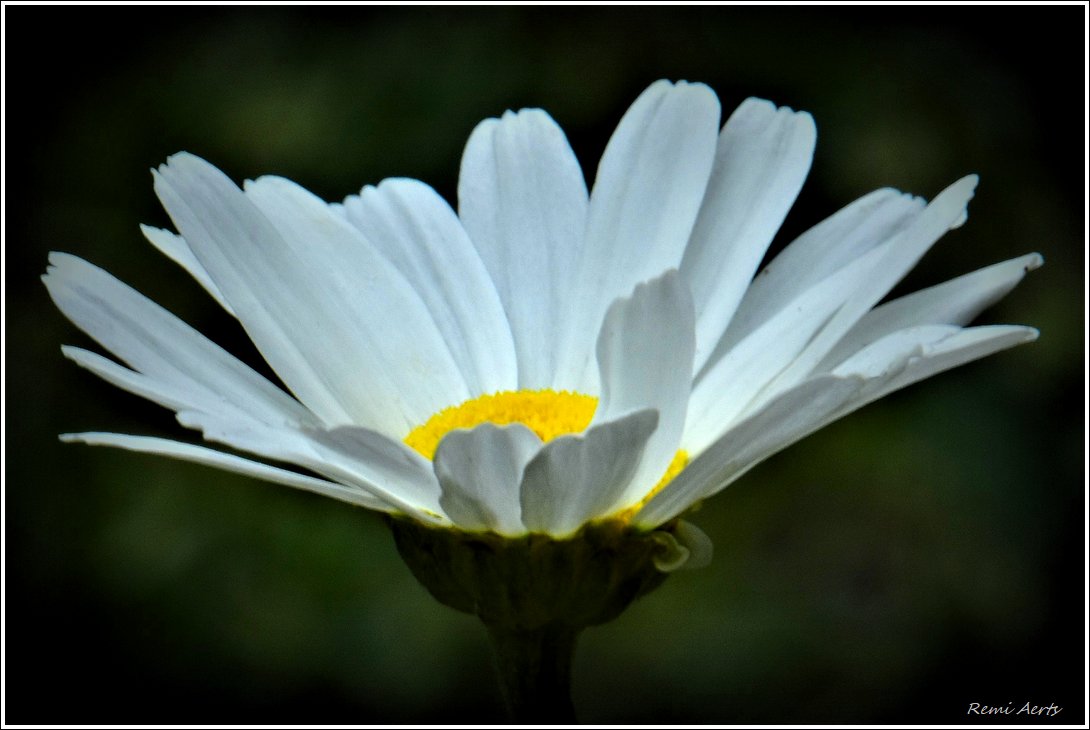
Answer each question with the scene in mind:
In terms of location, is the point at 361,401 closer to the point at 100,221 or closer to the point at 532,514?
the point at 532,514

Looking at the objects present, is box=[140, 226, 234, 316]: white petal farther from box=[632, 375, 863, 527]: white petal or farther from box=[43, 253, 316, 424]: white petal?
box=[632, 375, 863, 527]: white petal

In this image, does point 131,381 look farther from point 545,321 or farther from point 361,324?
point 545,321

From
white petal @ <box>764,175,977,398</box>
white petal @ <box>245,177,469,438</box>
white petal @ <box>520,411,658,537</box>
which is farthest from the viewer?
white petal @ <box>245,177,469,438</box>

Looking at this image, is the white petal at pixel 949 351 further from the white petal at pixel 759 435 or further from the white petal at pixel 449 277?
the white petal at pixel 449 277

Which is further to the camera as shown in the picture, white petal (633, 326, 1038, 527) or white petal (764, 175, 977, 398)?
white petal (764, 175, 977, 398)

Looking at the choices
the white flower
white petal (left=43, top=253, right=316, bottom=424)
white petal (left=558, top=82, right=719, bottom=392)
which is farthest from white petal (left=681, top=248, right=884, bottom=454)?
white petal (left=43, top=253, right=316, bottom=424)

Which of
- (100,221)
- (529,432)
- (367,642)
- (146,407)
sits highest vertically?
(100,221)

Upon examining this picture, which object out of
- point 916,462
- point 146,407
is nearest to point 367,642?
point 146,407
